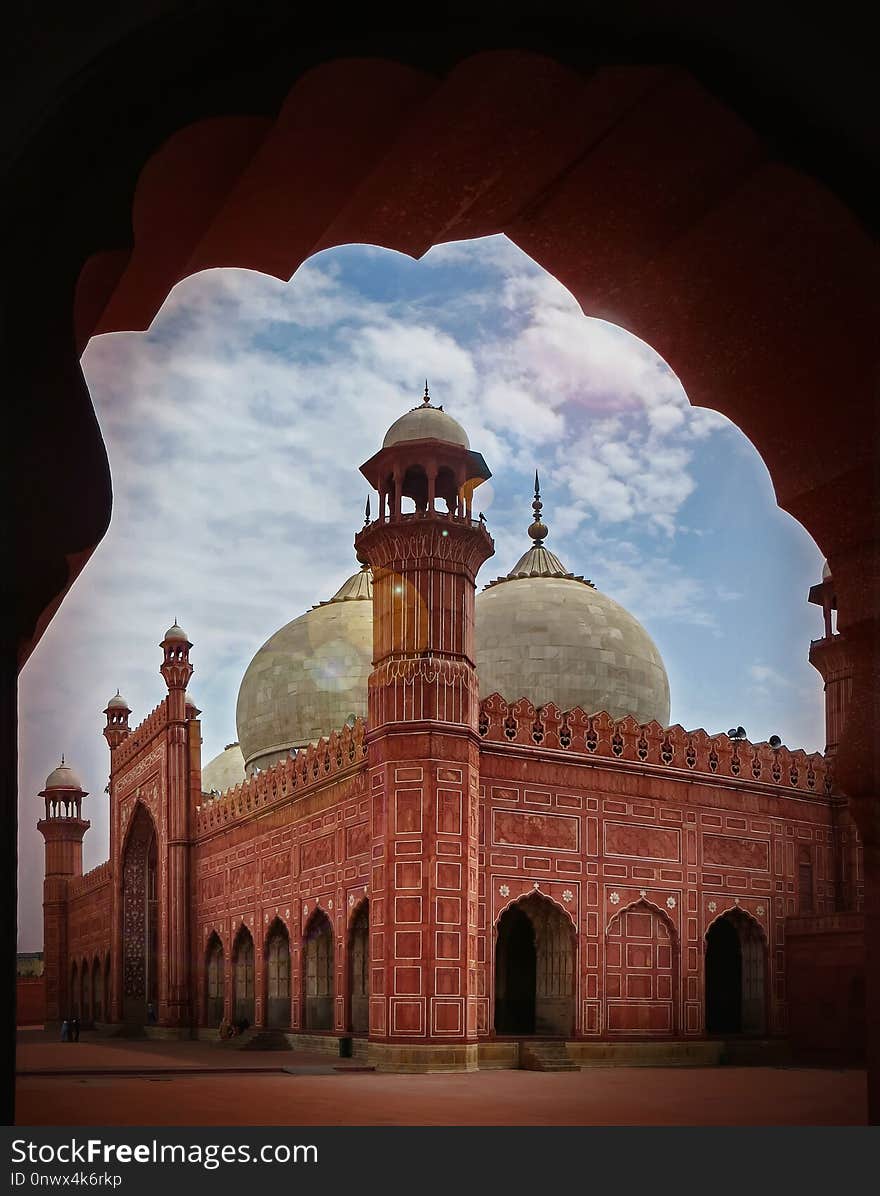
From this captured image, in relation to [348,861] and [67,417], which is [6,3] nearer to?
[67,417]

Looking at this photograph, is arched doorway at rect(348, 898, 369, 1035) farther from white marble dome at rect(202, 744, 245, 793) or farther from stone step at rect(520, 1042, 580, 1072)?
white marble dome at rect(202, 744, 245, 793)

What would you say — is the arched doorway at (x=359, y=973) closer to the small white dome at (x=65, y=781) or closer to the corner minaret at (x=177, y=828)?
the corner minaret at (x=177, y=828)

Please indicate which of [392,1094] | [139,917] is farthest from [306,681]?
[392,1094]

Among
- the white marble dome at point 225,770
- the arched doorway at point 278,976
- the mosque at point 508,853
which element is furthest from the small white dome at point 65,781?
the arched doorway at point 278,976

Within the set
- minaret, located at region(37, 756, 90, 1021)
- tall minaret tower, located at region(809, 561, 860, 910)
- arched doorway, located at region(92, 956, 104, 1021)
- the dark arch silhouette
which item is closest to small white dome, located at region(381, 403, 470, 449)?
tall minaret tower, located at region(809, 561, 860, 910)

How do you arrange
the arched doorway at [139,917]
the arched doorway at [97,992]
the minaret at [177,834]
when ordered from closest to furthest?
the minaret at [177,834] → the arched doorway at [139,917] → the arched doorway at [97,992]
